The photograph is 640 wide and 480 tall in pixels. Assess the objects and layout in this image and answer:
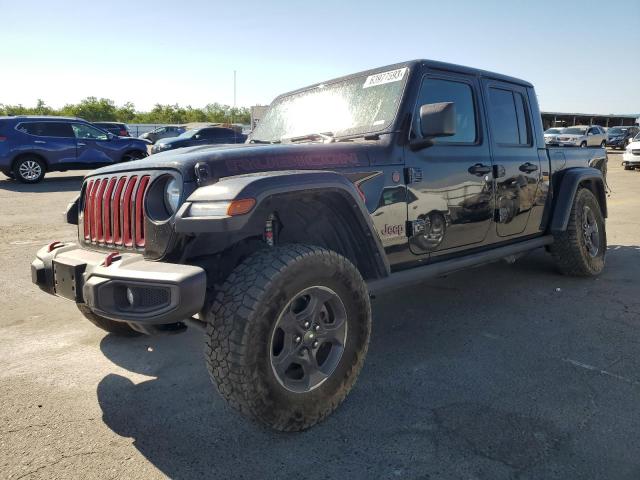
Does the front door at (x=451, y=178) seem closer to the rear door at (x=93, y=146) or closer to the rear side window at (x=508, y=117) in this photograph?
the rear side window at (x=508, y=117)

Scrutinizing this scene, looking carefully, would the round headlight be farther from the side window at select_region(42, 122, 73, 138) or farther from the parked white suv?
the parked white suv

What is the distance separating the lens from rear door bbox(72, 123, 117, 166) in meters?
14.1

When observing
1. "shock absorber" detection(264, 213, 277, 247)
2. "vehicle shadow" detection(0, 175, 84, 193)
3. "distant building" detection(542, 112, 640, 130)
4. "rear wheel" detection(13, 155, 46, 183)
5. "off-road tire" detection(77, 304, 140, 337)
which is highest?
"distant building" detection(542, 112, 640, 130)

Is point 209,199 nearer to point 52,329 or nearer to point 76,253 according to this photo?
point 76,253

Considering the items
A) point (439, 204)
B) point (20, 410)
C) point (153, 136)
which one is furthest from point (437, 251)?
point (153, 136)

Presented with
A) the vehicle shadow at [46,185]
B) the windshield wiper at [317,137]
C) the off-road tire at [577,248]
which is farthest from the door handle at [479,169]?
the vehicle shadow at [46,185]

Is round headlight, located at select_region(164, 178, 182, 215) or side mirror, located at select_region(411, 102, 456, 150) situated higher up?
side mirror, located at select_region(411, 102, 456, 150)

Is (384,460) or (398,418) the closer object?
(384,460)

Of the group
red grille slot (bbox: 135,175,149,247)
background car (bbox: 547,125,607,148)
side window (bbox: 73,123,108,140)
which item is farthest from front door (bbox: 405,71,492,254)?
background car (bbox: 547,125,607,148)

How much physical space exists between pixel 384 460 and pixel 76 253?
1896 mm

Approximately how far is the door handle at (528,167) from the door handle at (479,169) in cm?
56

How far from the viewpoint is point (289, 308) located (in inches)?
94.4

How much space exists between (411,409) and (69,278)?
6.15ft

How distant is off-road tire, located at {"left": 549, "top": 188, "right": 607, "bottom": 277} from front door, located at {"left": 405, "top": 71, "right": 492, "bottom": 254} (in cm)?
138
